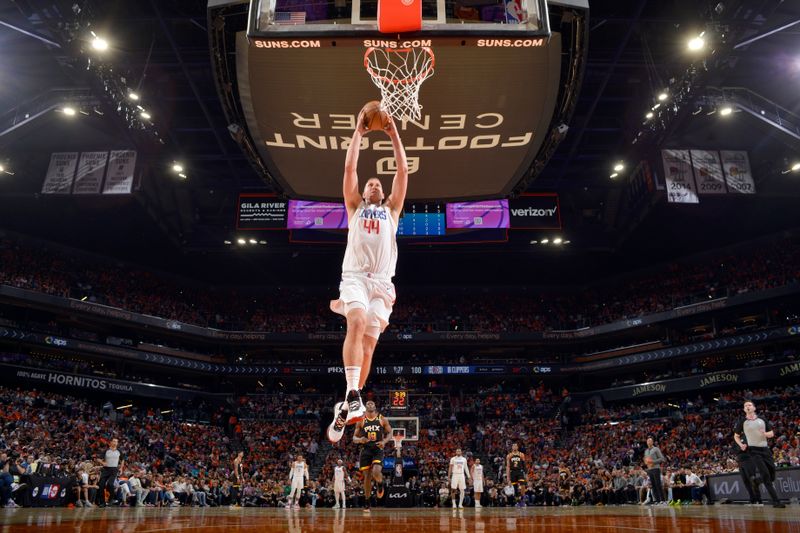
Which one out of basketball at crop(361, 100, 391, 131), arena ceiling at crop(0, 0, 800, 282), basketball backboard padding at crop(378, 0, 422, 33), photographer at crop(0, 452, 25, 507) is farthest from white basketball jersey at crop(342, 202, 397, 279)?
arena ceiling at crop(0, 0, 800, 282)

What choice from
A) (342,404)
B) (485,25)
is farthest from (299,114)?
(342,404)

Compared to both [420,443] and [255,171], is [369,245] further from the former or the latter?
[420,443]

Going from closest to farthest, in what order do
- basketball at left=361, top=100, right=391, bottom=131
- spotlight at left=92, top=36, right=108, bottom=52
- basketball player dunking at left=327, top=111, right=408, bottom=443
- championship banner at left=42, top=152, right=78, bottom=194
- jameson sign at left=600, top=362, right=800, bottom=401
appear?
basketball player dunking at left=327, top=111, right=408, bottom=443, basketball at left=361, top=100, right=391, bottom=131, spotlight at left=92, top=36, right=108, bottom=52, championship banner at left=42, top=152, right=78, bottom=194, jameson sign at left=600, top=362, right=800, bottom=401

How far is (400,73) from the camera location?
8.87 meters

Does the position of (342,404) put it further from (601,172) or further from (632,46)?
(601,172)

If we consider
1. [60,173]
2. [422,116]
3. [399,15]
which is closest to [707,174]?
[422,116]

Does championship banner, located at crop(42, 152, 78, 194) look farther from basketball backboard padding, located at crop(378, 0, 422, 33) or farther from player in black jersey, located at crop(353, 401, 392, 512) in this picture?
basketball backboard padding, located at crop(378, 0, 422, 33)

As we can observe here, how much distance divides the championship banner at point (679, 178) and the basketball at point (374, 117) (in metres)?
19.1

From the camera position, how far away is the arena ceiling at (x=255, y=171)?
A: 54.9 ft

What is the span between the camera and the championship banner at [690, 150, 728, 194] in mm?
21984

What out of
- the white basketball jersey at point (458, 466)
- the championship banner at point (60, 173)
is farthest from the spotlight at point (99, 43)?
the white basketball jersey at point (458, 466)

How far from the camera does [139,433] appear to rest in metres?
26.2

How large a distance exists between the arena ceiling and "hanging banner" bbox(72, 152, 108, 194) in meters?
0.93

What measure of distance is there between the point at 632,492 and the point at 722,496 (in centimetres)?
400
